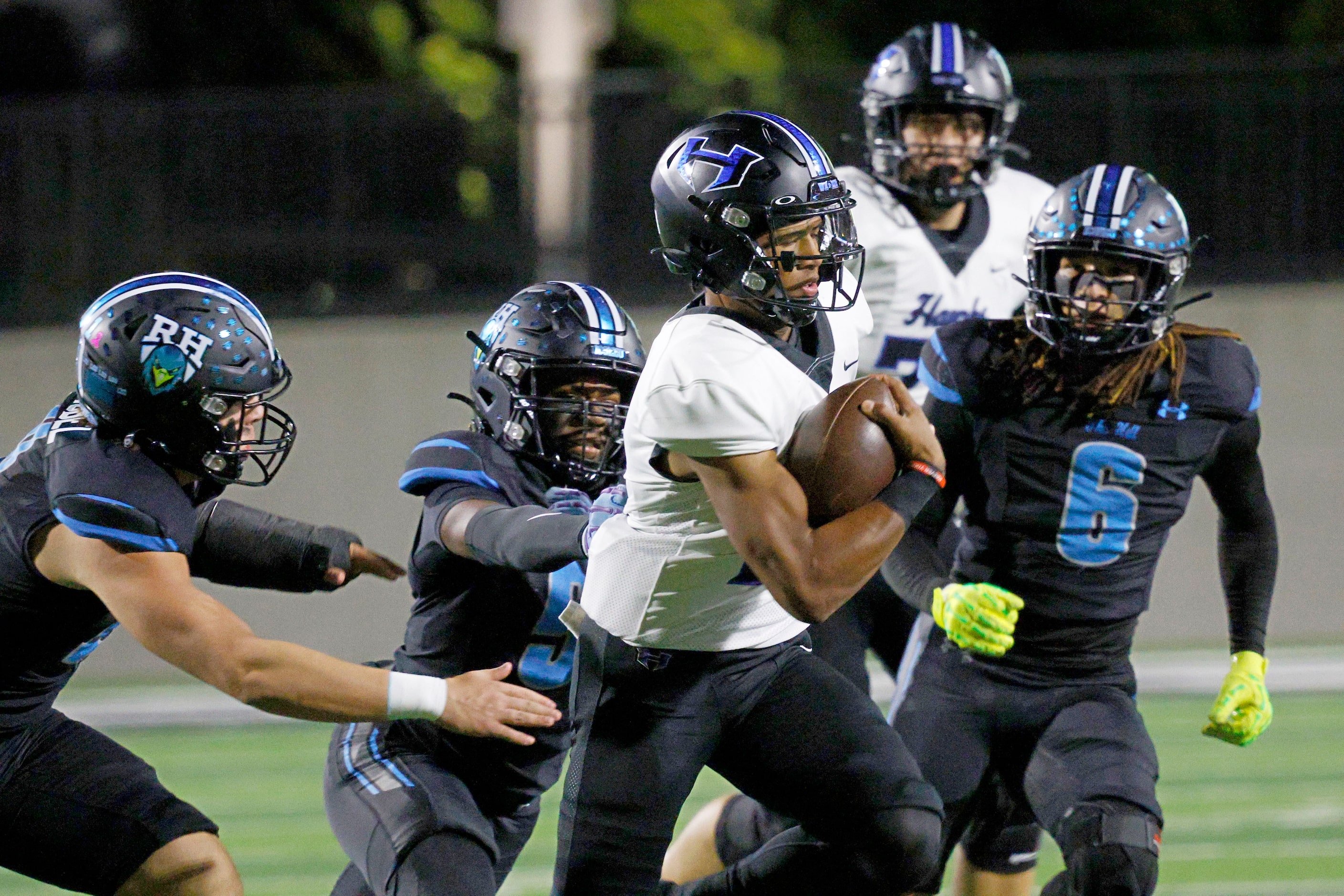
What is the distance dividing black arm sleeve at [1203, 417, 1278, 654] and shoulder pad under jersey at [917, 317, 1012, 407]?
566 millimetres

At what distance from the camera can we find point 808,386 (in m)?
2.90

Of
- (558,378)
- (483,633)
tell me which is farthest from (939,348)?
(483,633)

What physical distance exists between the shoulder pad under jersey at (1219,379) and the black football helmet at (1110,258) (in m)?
0.10

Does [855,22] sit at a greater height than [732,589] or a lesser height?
greater

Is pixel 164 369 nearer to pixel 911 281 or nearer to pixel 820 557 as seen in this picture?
pixel 820 557

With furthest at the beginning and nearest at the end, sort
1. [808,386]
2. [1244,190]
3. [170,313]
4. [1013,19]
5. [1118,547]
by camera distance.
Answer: [1013,19], [1244,190], [1118,547], [170,313], [808,386]

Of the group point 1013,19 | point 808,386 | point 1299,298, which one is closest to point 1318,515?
point 1299,298

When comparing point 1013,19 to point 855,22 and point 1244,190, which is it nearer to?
point 855,22

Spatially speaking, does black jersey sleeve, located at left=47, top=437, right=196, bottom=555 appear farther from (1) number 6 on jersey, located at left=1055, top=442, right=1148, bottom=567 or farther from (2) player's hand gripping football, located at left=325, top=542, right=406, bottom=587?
(1) number 6 on jersey, located at left=1055, top=442, right=1148, bottom=567

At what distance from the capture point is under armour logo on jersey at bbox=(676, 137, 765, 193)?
9.53 ft

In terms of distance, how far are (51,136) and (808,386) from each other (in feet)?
21.8

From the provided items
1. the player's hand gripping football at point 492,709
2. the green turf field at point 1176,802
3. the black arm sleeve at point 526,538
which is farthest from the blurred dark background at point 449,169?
the player's hand gripping football at point 492,709

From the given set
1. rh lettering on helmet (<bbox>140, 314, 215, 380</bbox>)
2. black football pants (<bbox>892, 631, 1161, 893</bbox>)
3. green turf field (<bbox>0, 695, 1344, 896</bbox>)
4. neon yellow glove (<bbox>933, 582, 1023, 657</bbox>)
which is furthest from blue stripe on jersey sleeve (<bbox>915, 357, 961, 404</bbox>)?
green turf field (<bbox>0, 695, 1344, 896</bbox>)

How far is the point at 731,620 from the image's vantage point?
2.95 m
